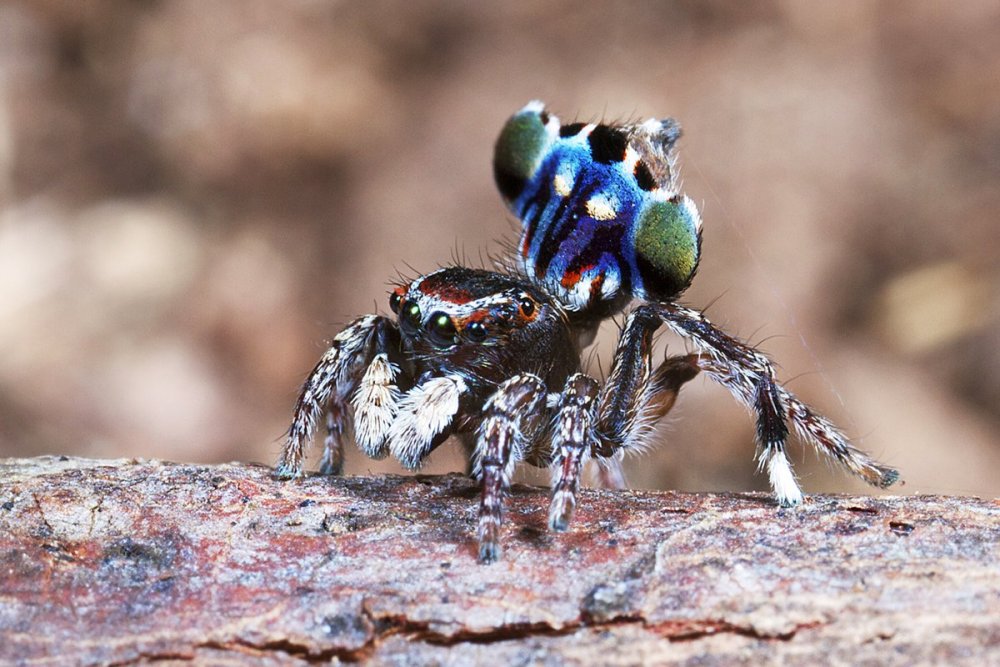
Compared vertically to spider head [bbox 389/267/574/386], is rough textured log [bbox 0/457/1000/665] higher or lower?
lower

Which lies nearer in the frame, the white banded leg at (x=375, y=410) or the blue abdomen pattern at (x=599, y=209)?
the white banded leg at (x=375, y=410)

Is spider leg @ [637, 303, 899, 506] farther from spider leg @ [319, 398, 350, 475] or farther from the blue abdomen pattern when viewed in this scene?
spider leg @ [319, 398, 350, 475]

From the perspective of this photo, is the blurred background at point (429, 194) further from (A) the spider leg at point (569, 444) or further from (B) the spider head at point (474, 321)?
(A) the spider leg at point (569, 444)

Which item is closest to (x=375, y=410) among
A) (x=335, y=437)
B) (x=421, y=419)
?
(x=421, y=419)

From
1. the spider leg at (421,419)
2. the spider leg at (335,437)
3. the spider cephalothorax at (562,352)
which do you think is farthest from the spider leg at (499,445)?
the spider leg at (335,437)

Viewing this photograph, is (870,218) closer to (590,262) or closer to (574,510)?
(590,262)

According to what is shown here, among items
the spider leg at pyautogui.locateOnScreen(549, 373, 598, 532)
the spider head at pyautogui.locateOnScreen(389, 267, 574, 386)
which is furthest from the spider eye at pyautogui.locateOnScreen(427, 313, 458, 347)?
the spider leg at pyautogui.locateOnScreen(549, 373, 598, 532)
